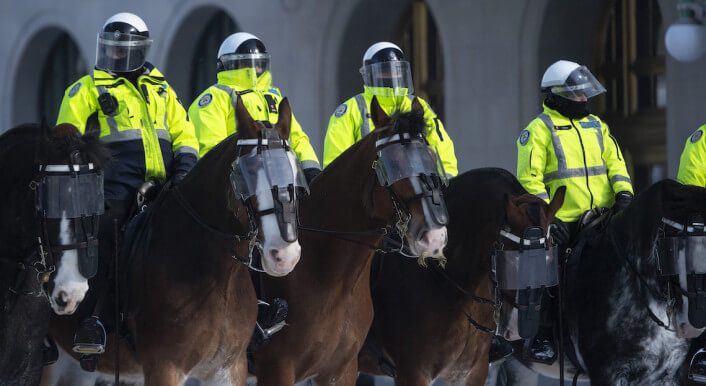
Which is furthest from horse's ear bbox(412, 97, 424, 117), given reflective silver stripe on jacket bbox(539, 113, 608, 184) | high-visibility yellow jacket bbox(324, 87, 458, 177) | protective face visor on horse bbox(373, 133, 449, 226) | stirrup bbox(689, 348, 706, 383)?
stirrup bbox(689, 348, 706, 383)

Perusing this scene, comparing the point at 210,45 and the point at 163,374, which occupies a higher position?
Result: the point at 210,45

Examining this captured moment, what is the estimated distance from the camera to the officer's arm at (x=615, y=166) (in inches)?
276

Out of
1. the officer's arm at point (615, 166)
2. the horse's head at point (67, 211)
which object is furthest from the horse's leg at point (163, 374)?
the officer's arm at point (615, 166)

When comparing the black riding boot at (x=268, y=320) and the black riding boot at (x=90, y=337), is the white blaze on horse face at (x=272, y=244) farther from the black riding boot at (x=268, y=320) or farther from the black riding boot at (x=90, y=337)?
→ the black riding boot at (x=90, y=337)

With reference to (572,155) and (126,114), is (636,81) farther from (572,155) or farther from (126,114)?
(126,114)

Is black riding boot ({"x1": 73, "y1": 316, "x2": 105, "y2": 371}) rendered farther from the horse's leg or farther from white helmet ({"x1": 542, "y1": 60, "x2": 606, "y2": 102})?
white helmet ({"x1": 542, "y1": 60, "x2": 606, "y2": 102})

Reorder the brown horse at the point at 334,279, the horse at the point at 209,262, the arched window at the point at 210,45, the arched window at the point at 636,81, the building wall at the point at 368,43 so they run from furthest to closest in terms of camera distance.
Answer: the arched window at the point at 210,45 < the building wall at the point at 368,43 < the arched window at the point at 636,81 < the brown horse at the point at 334,279 < the horse at the point at 209,262

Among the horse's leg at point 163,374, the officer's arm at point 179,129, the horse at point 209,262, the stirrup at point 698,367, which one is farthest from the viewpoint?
the officer's arm at point 179,129

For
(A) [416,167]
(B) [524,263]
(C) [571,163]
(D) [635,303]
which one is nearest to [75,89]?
(A) [416,167]

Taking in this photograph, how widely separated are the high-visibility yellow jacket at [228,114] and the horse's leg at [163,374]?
208 centimetres

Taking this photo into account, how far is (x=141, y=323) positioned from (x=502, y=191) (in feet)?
7.29

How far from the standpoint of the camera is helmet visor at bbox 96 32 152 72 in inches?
236

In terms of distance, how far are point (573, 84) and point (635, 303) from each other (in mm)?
1660

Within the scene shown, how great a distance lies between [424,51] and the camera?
14680mm
